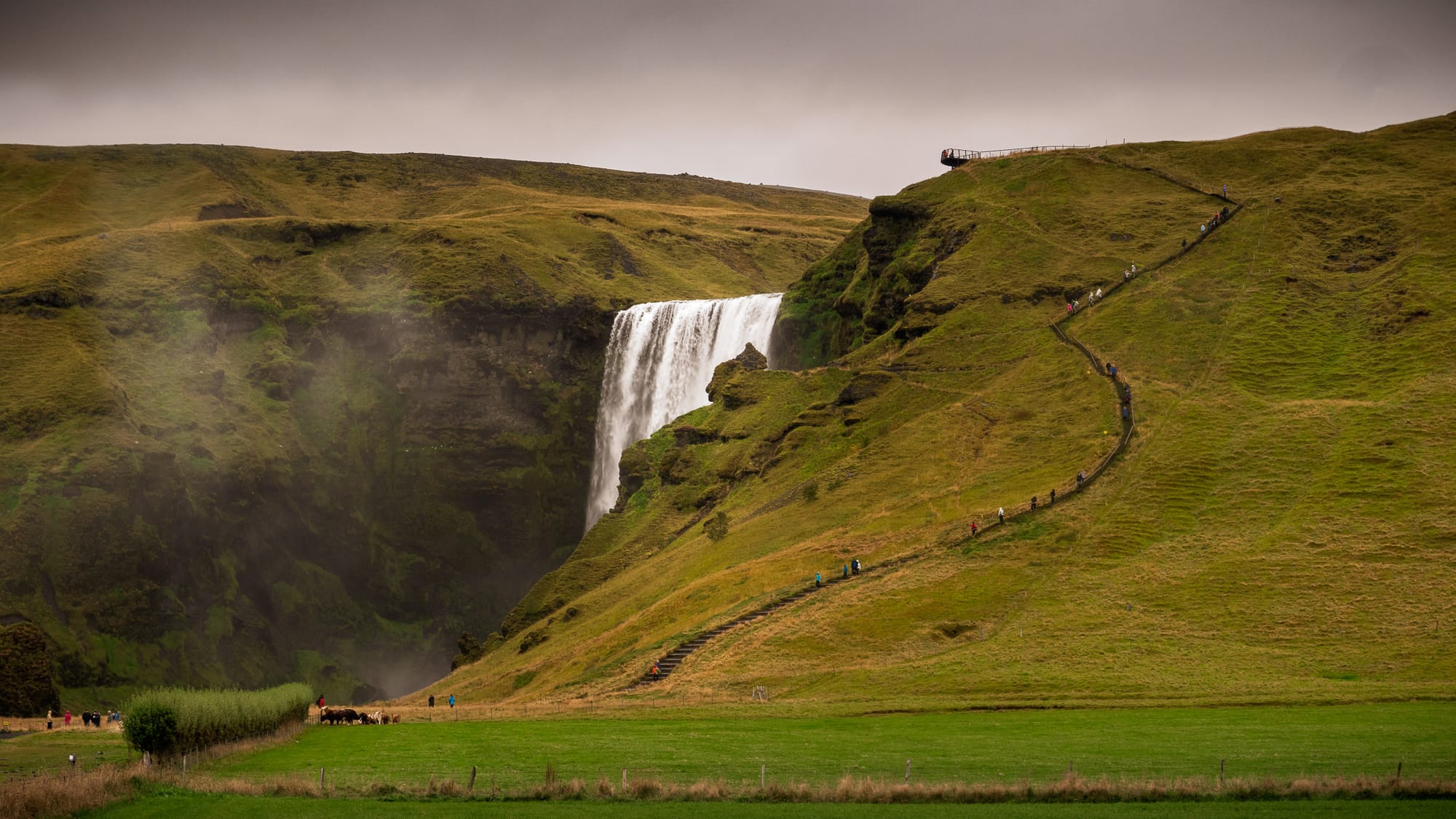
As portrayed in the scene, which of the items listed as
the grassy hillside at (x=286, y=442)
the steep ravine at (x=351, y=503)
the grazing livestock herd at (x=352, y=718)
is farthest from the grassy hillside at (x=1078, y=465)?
the grassy hillside at (x=286, y=442)

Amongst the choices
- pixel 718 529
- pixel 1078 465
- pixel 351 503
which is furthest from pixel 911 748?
pixel 351 503

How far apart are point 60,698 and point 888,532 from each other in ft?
229

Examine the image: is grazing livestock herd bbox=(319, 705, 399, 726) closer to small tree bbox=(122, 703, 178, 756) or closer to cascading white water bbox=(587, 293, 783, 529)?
small tree bbox=(122, 703, 178, 756)

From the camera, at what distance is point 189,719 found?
157 feet

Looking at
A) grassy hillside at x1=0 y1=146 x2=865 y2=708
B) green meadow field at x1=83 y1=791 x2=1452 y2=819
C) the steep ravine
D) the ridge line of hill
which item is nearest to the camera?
green meadow field at x1=83 y1=791 x2=1452 y2=819

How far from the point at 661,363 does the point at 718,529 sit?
4648 cm

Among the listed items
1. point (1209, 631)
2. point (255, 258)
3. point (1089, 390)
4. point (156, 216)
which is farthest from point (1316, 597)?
point (156, 216)

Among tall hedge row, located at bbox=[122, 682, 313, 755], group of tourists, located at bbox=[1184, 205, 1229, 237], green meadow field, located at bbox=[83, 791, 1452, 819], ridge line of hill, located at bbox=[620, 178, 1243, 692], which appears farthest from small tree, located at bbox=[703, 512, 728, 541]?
→ green meadow field, located at bbox=[83, 791, 1452, 819]

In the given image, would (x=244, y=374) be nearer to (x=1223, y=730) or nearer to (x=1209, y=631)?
(x=1209, y=631)

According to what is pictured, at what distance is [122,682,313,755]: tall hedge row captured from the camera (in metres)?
47.1

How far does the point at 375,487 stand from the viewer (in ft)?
478

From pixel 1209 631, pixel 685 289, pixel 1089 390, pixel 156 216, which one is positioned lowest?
pixel 1209 631

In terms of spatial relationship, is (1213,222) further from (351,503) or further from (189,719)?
(189,719)

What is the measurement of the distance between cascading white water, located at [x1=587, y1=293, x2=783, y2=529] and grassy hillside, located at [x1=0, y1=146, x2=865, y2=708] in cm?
638
